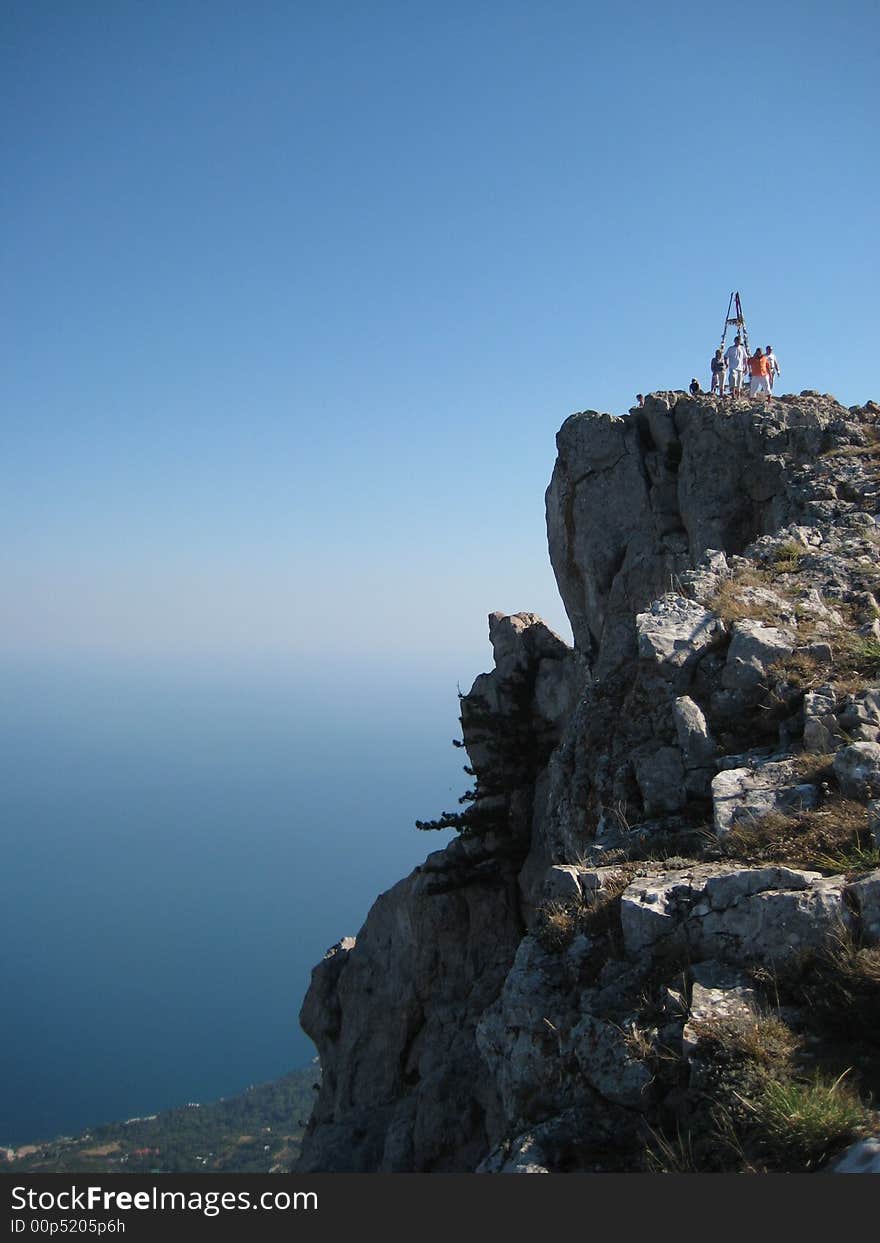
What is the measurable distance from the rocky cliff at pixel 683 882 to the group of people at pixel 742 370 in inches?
85.5

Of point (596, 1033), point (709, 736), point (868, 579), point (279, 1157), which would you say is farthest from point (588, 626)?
point (279, 1157)

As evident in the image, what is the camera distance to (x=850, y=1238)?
4.91 m

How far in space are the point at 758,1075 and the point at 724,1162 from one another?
0.65 meters

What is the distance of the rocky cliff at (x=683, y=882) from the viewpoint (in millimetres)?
6336

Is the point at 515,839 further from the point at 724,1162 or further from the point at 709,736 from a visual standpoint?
the point at 724,1162

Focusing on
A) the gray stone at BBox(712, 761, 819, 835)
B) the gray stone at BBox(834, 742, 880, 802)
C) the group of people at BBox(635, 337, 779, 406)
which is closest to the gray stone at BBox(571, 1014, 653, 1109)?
the gray stone at BBox(712, 761, 819, 835)


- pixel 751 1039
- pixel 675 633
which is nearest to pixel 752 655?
pixel 675 633

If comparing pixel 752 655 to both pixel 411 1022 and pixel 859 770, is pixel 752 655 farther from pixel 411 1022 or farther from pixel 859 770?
pixel 411 1022

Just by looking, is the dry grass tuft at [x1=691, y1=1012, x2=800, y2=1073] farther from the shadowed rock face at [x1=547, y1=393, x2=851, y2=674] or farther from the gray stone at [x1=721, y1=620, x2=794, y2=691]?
the shadowed rock face at [x1=547, y1=393, x2=851, y2=674]

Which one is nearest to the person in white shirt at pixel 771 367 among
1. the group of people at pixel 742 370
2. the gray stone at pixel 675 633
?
the group of people at pixel 742 370

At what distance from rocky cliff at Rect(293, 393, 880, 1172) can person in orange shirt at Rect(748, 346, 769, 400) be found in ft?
6.71

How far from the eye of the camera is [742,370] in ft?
100

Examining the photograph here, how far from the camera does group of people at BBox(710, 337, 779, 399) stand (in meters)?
29.9

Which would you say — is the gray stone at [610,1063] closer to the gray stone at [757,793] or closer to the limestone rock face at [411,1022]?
the gray stone at [757,793]
